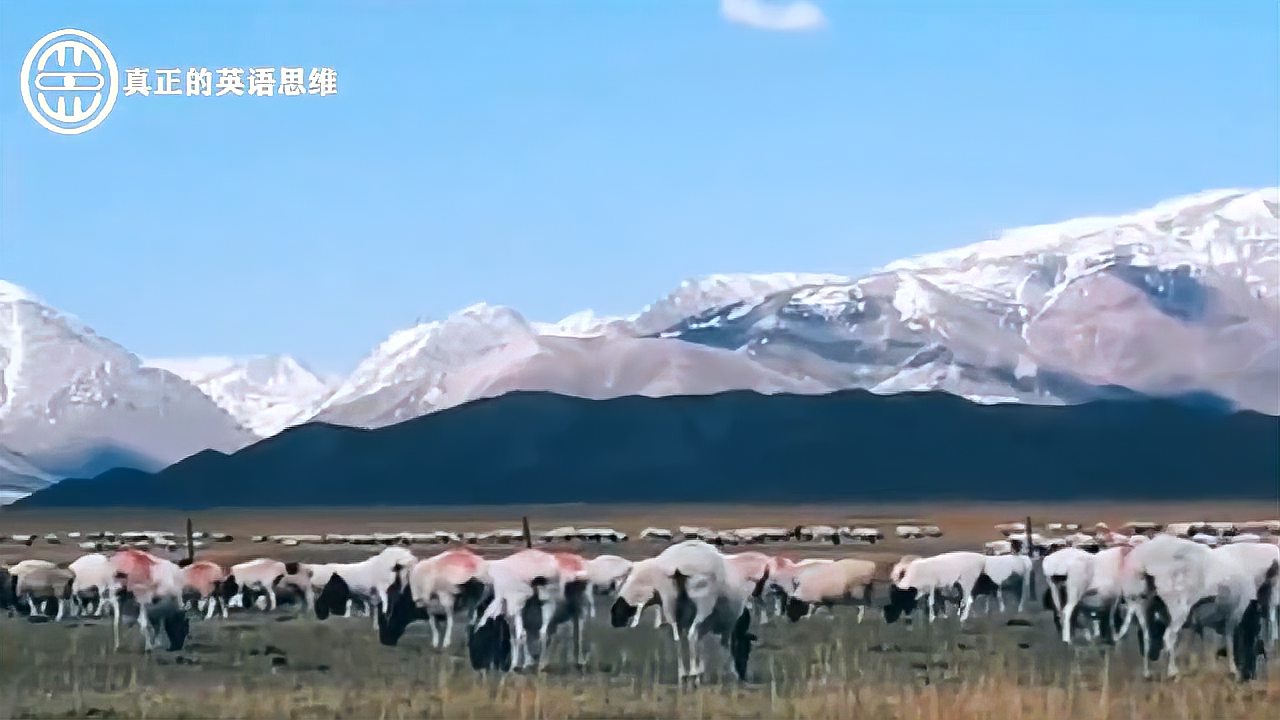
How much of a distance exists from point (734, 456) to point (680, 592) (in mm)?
122061

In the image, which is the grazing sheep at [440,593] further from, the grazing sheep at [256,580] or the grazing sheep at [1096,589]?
the grazing sheep at [256,580]

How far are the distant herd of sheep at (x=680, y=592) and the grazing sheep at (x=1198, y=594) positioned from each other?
0.06 feet

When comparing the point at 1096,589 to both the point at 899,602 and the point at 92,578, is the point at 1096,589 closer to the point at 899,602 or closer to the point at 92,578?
the point at 899,602

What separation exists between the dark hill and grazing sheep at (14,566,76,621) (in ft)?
335

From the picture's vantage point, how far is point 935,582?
28562 mm

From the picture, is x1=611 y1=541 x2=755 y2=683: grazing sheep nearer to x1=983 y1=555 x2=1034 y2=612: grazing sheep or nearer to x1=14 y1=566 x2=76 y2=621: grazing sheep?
x1=983 y1=555 x2=1034 y2=612: grazing sheep

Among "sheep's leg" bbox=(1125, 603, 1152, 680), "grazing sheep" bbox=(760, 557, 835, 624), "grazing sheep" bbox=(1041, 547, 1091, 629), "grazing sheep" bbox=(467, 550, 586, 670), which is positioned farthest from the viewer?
"grazing sheep" bbox=(760, 557, 835, 624)

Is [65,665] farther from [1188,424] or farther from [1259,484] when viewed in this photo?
[1188,424]

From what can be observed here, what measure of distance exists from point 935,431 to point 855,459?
8.71 meters

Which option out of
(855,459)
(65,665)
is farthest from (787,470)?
(65,665)

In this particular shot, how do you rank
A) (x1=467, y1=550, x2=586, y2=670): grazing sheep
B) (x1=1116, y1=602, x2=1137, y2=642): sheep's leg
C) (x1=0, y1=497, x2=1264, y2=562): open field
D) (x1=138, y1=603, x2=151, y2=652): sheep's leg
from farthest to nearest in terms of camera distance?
(x1=0, y1=497, x2=1264, y2=562): open field
(x1=138, y1=603, x2=151, y2=652): sheep's leg
(x1=467, y1=550, x2=586, y2=670): grazing sheep
(x1=1116, y1=602, x2=1137, y2=642): sheep's leg

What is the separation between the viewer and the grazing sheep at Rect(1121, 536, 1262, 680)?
738 inches

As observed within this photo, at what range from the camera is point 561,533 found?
2844 inches

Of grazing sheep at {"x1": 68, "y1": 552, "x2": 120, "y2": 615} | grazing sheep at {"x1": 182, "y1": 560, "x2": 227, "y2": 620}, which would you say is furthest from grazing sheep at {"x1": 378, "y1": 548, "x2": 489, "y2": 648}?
grazing sheep at {"x1": 68, "y1": 552, "x2": 120, "y2": 615}
